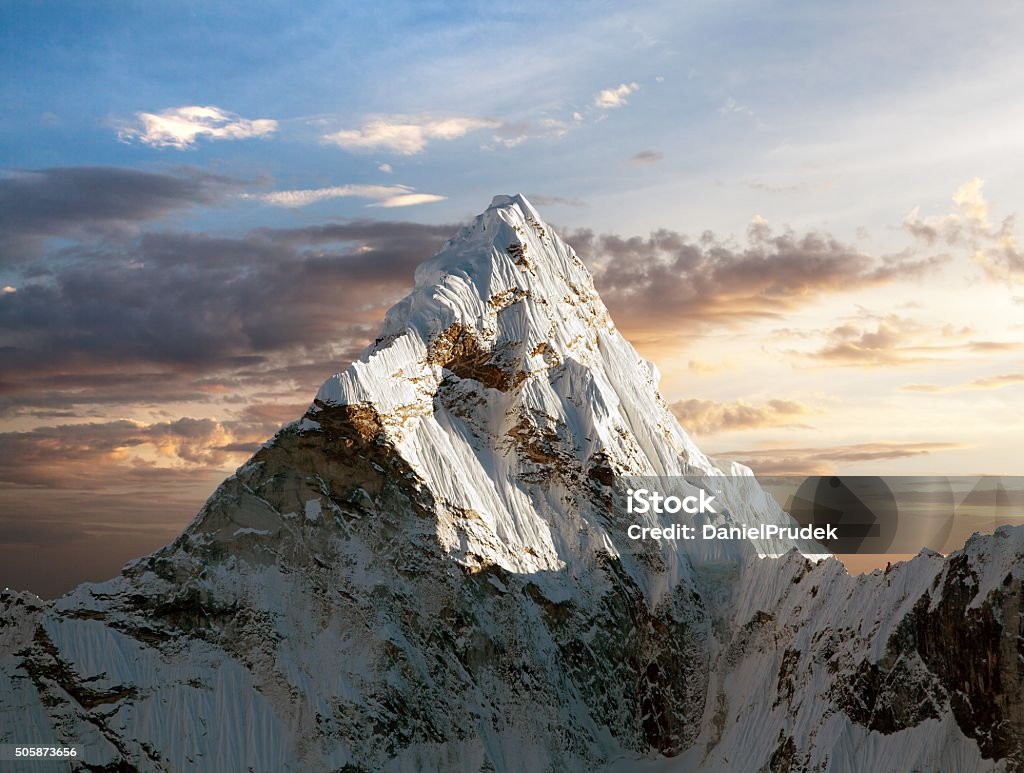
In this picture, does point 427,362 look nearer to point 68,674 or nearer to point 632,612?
point 632,612

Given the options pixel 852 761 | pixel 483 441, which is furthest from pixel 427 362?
pixel 852 761

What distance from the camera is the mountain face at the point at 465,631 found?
6107 inches

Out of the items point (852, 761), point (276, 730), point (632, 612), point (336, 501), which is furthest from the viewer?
point (632, 612)

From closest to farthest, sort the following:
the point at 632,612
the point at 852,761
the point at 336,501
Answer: the point at 852,761, the point at 336,501, the point at 632,612

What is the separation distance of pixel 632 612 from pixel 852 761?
148ft

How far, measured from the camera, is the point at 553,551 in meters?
194

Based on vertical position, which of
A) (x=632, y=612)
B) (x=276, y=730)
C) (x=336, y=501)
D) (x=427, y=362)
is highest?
(x=427, y=362)

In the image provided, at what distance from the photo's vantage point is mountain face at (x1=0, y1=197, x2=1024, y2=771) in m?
155

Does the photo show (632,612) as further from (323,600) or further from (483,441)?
(323,600)

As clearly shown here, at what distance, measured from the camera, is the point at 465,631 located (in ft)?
586

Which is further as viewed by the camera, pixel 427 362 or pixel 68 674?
pixel 427 362

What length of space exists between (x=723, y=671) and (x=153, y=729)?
75952 mm

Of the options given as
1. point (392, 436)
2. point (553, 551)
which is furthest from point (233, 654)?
point (553, 551)

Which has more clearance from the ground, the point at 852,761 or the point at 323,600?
the point at 323,600
